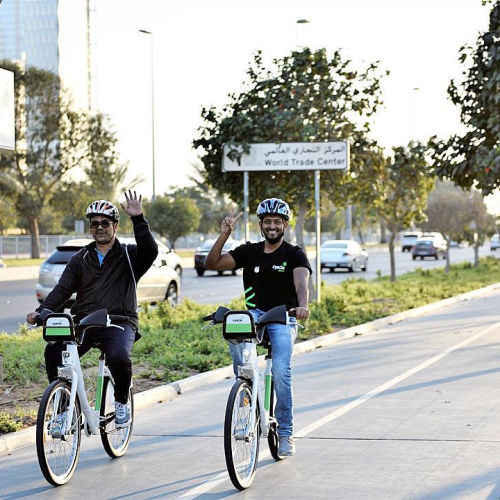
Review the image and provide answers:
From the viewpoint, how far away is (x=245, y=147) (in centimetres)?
2117

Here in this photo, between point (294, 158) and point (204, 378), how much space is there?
9954 millimetres

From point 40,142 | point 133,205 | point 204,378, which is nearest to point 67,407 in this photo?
point 133,205

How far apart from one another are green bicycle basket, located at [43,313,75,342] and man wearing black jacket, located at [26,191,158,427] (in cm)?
41

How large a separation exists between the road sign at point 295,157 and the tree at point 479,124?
2.18 metres

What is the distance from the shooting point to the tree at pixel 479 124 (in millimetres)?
19156

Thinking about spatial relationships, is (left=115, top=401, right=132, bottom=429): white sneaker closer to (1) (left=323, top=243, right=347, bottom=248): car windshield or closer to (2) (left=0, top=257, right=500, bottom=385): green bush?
(2) (left=0, top=257, right=500, bottom=385): green bush

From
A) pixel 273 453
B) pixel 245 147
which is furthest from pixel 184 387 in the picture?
pixel 245 147

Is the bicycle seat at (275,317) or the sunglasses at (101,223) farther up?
the sunglasses at (101,223)

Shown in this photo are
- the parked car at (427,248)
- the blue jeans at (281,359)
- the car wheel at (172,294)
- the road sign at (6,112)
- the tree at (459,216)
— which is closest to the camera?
the blue jeans at (281,359)

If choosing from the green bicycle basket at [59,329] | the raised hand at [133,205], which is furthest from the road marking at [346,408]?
the raised hand at [133,205]

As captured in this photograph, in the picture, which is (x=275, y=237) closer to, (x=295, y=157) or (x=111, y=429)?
(x=111, y=429)

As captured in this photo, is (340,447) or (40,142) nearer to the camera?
(340,447)

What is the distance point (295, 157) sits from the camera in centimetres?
2111

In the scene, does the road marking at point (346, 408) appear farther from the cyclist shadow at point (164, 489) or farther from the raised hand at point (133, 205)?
the raised hand at point (133, 205)
